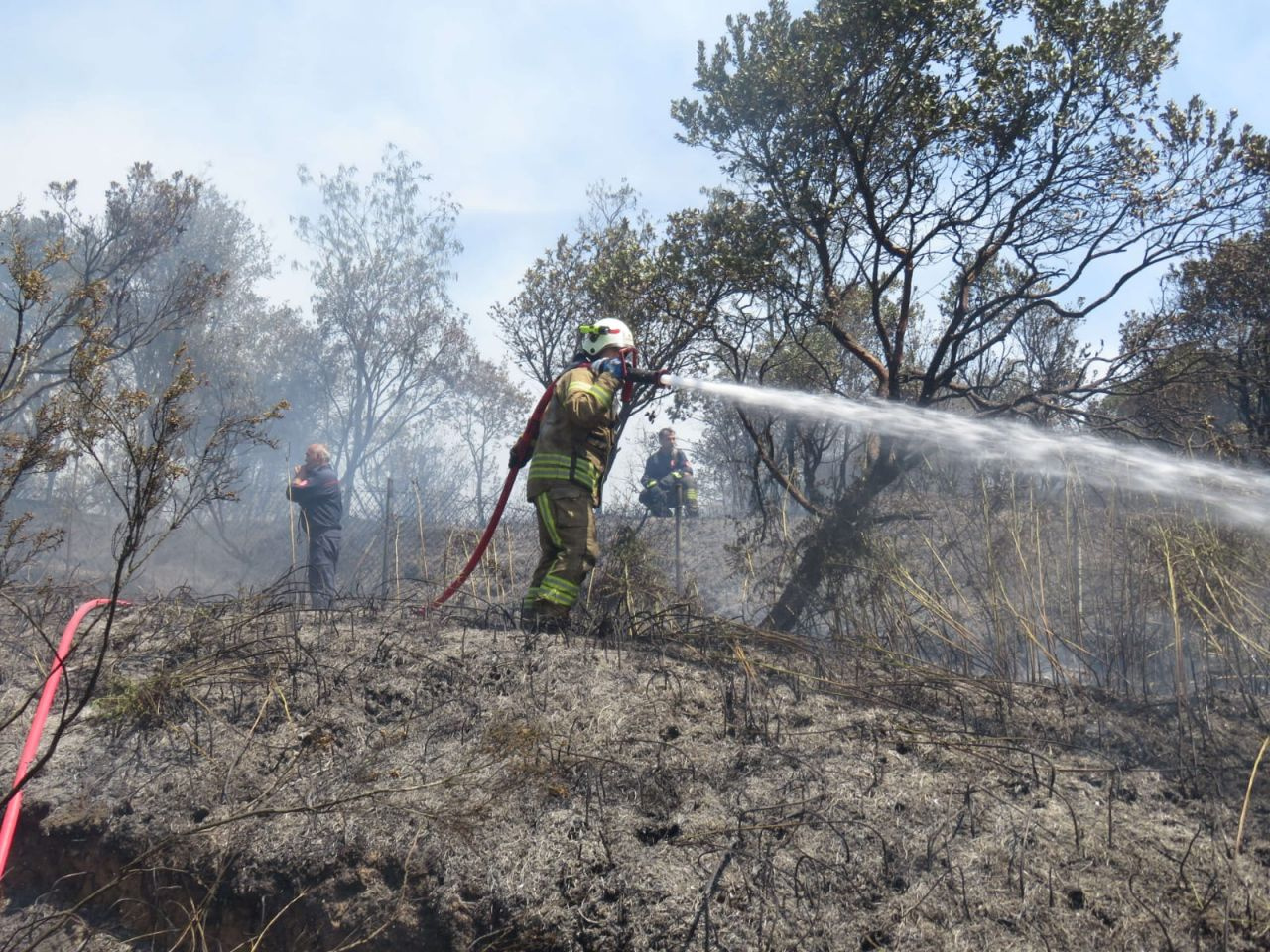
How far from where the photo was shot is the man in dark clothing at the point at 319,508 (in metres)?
8.48

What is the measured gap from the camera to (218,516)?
13.5 meters

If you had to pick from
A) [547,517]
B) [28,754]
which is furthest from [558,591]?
[28,754]

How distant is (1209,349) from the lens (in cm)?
664

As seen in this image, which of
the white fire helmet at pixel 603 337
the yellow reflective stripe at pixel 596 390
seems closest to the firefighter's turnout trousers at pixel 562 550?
the yellow reflective stripe at pixel 596 390

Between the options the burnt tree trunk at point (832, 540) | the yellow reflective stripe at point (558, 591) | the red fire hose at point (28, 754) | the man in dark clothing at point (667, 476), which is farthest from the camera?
the man in dark clothing at point (667, 476)

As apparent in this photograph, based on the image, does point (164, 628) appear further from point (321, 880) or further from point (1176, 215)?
point (1176, 215)

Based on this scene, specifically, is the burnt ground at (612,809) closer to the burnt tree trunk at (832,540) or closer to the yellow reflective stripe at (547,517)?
the yellow reflective stripe at (547,517)

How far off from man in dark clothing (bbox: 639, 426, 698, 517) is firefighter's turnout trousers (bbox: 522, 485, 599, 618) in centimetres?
725

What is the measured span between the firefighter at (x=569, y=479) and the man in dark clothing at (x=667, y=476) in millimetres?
7140

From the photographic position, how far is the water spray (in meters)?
5.11

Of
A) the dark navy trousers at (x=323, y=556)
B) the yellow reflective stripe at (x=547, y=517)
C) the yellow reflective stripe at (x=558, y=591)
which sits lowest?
the dark navy trousers at (x=323, y=556)

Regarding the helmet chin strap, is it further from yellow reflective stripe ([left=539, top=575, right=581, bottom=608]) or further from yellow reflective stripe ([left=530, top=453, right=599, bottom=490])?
yellow reflective stripe ([left=539, top=575, right=581, bottom=608])

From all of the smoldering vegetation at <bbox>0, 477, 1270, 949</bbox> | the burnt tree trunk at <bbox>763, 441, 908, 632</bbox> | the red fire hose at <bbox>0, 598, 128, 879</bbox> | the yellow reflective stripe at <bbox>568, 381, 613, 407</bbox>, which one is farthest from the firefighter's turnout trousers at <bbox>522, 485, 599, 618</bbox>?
the red fire hose at <bbox>0, 598, 128, 879</bbox>

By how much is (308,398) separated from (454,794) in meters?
23.3
